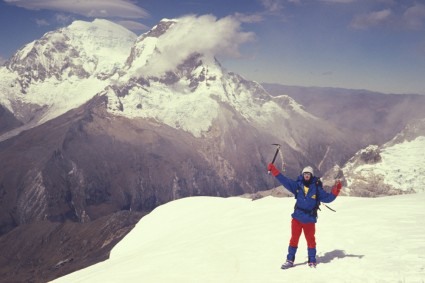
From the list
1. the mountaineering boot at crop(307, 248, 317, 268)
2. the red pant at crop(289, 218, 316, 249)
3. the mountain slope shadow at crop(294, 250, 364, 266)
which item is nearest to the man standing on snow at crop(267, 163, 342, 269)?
the red pant at crop(289, 218, 316, 249)

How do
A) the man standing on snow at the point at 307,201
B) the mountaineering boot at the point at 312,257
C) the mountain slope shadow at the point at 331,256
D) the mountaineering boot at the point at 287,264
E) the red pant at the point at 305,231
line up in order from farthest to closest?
the man standing on snow at the point at 307,201 → the red pant at the point at 305,231 → the mountain slope shadow at the point at 331,256 → the mountaineering boot at the point at 287,264 → the mountaineering boot at the point at 312,257

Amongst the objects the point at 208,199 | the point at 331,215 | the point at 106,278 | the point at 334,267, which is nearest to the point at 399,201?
the point at 331,215

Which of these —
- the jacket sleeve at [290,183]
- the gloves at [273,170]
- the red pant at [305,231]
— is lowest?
the red pant at [305,231]

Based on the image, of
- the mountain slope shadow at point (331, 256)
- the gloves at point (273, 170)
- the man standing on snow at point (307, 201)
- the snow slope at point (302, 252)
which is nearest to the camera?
the snow slope at point (302, 252)

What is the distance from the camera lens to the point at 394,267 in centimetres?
1477

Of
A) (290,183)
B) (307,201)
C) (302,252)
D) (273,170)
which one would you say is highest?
(273,170)

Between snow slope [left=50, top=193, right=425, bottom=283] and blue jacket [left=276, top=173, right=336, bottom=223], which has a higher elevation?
blue jacket [left=276, top=173, right=336, bottom=223]

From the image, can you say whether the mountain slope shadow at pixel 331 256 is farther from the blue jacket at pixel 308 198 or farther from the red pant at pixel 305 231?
the blue jacket at pixel 308 198

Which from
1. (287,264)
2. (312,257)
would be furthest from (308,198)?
(287,264)

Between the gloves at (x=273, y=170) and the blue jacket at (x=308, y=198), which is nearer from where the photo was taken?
the blue jacket at (x=308, y=198)

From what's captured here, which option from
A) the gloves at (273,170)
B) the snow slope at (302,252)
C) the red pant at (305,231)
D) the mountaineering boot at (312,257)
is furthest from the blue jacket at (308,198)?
the snow slope at (302,252)

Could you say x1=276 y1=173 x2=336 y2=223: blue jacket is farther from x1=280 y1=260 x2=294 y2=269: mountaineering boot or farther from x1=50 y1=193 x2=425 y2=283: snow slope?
x1=50 y1=193 x2=425 y2=283: snow slope

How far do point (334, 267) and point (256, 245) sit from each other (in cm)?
586

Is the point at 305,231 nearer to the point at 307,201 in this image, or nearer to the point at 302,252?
the point at 307,201
